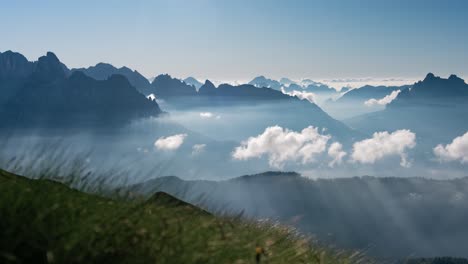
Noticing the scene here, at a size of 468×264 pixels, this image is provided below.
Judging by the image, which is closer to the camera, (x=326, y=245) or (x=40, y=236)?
(x=40, y=236)

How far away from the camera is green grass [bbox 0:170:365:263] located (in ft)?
16.9

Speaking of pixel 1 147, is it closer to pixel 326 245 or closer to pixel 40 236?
pixel 40 236

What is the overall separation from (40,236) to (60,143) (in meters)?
4.16

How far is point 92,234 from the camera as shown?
211 inches

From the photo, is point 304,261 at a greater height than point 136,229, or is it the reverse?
point 136,229

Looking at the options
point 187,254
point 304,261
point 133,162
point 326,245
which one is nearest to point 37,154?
point 133,162

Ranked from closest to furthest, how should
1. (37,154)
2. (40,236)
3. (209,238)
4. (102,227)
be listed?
(40,236)
(102,227)
(209,238)
(37,154)

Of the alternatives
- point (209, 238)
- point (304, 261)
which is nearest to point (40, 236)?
point (209, 238)

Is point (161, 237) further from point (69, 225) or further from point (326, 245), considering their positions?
point (326, 245)

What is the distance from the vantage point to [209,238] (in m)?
6.54

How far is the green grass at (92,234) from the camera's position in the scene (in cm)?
516

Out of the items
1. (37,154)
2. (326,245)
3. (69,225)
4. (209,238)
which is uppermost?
(37,154)

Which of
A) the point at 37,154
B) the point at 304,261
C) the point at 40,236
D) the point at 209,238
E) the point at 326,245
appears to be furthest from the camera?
the point at 326,245

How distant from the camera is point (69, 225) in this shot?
17.5 ft
